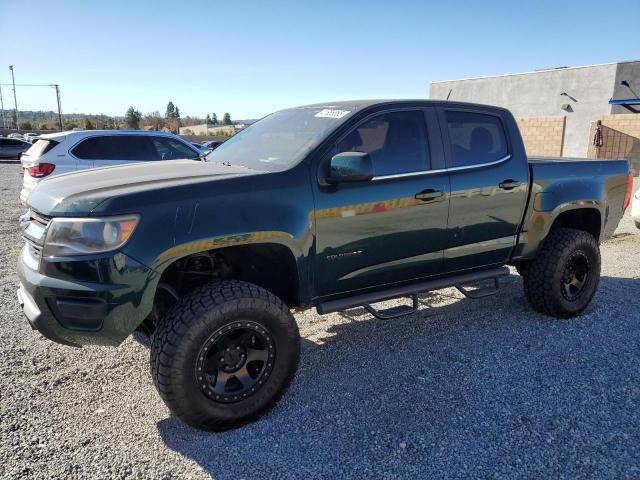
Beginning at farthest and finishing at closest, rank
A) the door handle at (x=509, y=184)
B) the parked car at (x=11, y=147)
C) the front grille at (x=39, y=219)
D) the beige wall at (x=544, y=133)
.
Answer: the parked car at (x=11, y=147) < the beige wall at (x=544, y=133) < the door handle at (x=509, y=184) < the front grille at (x=39, y=219)

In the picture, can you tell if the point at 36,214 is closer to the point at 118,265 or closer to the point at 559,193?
the point at 118,265

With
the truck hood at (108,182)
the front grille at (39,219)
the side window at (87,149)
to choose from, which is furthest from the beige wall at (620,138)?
the front grille at (39,219)

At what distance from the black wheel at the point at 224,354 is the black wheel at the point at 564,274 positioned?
2619 millimetres

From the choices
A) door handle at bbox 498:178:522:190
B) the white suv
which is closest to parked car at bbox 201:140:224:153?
the white suv

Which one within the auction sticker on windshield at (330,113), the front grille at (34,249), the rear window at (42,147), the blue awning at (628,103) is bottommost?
the front grille at (34,249)

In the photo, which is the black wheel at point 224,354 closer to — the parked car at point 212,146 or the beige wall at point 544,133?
the parked car at point 212,146

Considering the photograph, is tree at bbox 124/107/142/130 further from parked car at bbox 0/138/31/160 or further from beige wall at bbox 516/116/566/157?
beige wall at bbox 516/116/566/157

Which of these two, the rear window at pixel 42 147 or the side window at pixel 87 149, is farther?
the side window at pixel 87 149

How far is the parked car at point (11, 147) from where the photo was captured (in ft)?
89.5

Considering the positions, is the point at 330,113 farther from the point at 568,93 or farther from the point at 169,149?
the point at 568,93

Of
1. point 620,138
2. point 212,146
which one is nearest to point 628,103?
point 620,138

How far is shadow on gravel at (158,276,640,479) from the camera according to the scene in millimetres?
2682

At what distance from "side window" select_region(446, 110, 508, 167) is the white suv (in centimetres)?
536

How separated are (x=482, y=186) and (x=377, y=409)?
194 cm
